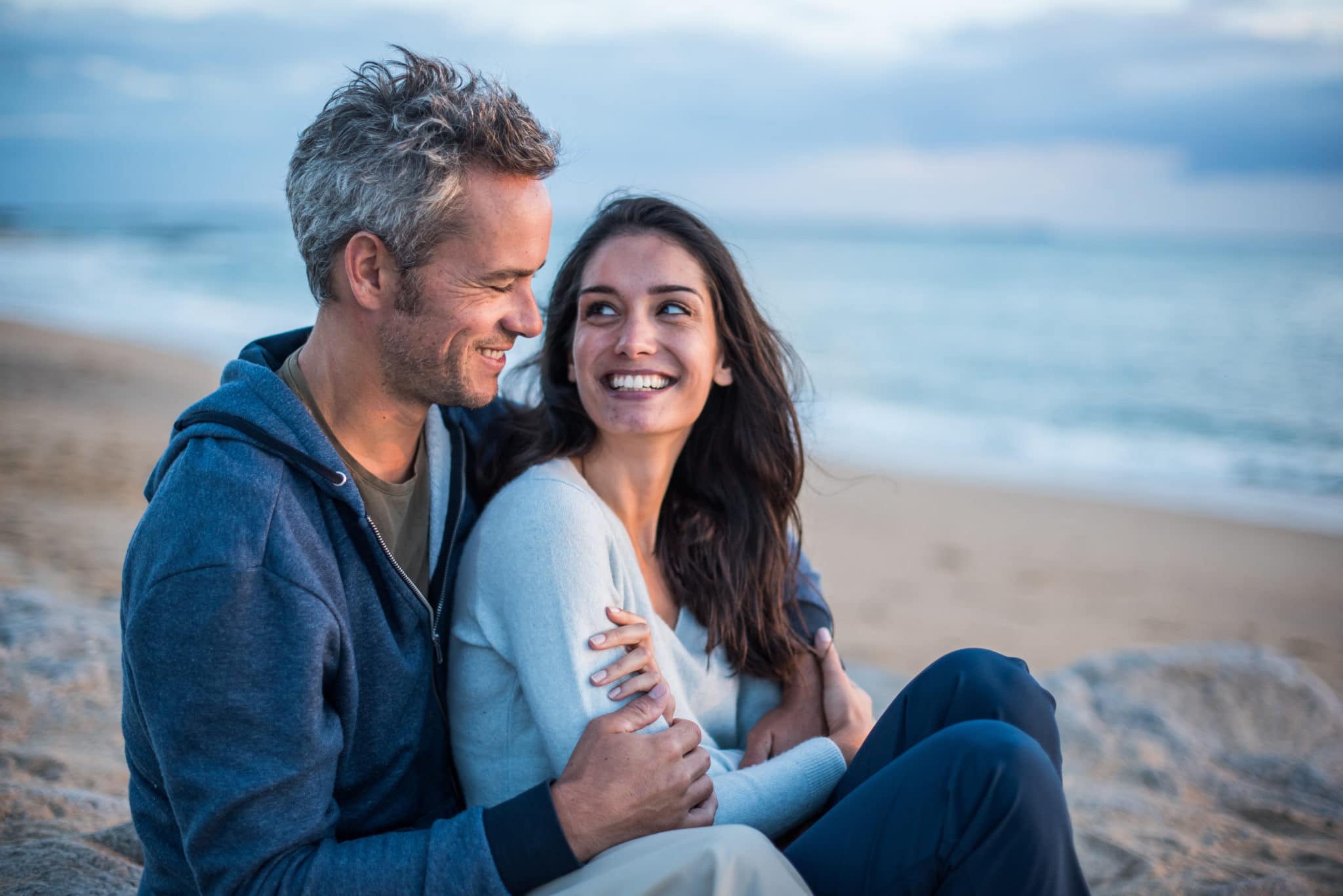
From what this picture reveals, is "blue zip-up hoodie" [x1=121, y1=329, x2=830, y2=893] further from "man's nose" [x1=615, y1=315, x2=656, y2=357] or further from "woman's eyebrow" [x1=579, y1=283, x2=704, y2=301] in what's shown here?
"woman's eyebrow" [x1=579, y1=283, x2=704, y2=301]

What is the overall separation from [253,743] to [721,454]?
1674 mm

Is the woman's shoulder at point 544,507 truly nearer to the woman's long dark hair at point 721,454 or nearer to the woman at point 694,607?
the woman at point 694,607

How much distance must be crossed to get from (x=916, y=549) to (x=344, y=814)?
6292 millimetres

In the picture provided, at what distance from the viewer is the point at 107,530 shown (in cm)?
625

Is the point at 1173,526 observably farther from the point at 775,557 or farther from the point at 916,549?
the point at 775,557

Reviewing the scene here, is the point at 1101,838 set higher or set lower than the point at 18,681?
lower

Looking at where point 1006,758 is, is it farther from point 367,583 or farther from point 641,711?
point 367,583

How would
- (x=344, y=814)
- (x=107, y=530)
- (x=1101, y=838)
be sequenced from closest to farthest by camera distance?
(x=344, y=814), (x=1101, y=838), (x=107, y=530)

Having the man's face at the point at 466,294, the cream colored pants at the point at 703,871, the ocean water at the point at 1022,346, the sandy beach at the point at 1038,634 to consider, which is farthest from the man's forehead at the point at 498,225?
the sandy beach at the point at 1038,634

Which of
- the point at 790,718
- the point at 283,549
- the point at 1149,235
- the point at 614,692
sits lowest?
the point at 790,718

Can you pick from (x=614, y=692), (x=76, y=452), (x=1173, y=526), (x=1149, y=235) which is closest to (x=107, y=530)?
(x=76, y=452)

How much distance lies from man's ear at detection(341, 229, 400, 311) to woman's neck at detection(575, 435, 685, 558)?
0.74 meters

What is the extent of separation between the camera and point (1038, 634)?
21.1ft

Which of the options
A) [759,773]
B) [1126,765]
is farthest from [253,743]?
[1126,765]
